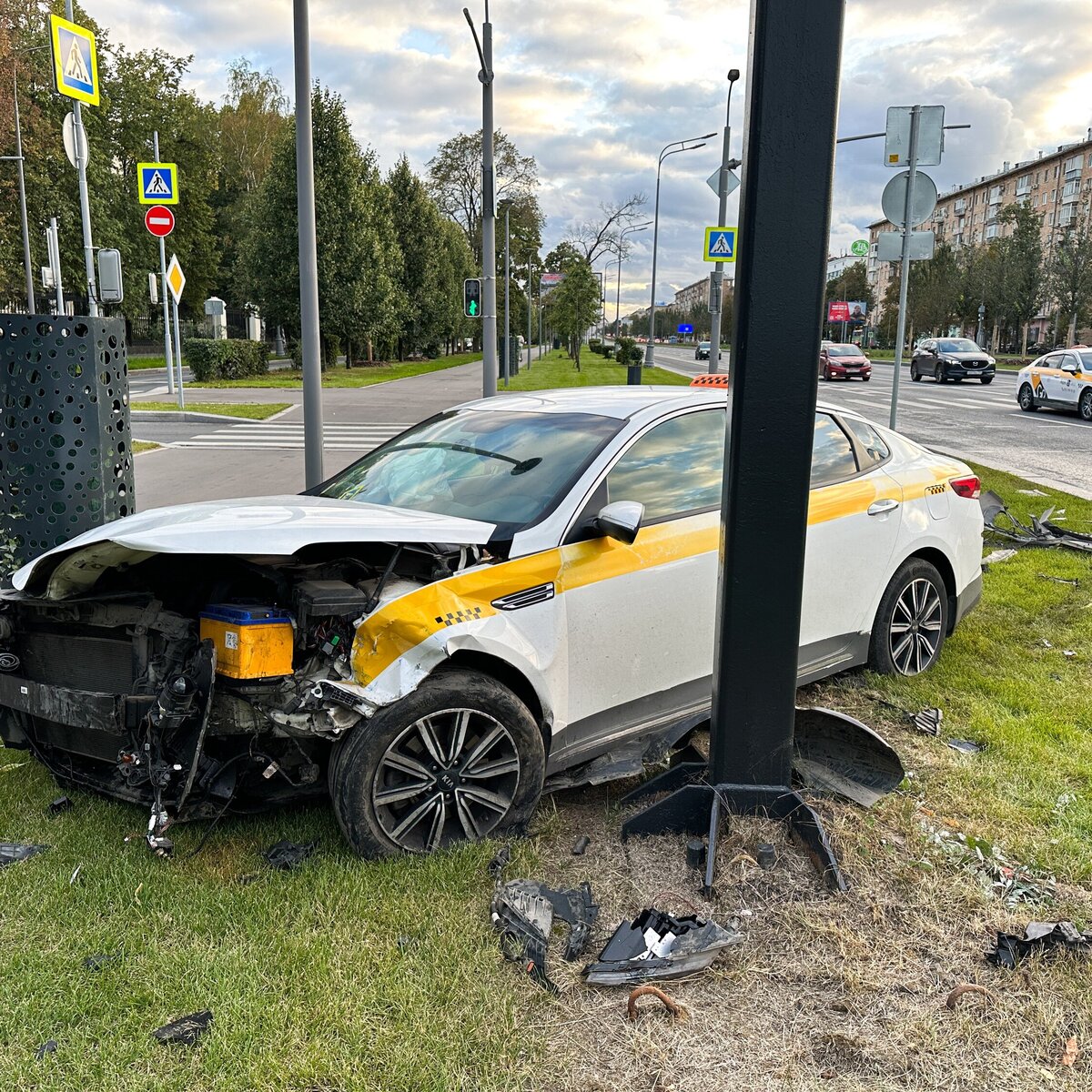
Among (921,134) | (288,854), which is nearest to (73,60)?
(921,134)

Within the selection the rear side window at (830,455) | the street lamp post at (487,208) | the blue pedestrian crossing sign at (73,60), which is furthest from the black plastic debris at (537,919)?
the street lamp post at (487,208)

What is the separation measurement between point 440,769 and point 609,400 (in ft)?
6.42

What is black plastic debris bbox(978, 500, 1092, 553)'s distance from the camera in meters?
8.59

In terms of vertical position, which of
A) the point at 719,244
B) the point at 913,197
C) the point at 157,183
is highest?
the point at 157,183

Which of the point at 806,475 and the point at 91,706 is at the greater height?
the point at 806,475

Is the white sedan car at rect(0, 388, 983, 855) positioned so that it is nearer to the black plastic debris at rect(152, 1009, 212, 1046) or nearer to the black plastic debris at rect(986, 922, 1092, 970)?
the black plastic debris at rect(152, 1009, 212, 1046)

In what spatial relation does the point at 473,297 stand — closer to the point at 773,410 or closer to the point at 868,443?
the point at 868,443

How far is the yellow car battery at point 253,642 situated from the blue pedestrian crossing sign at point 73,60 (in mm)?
8618

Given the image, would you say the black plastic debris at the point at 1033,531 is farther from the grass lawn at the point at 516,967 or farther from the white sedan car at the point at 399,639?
the white sedan car at the point at 399,639

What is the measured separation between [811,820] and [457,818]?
1218 mm

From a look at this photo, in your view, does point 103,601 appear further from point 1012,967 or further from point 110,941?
point 1012,967

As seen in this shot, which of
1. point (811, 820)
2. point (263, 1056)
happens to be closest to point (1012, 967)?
point (811, 820)

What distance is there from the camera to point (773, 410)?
3211 millimetres

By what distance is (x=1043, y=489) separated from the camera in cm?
1149
